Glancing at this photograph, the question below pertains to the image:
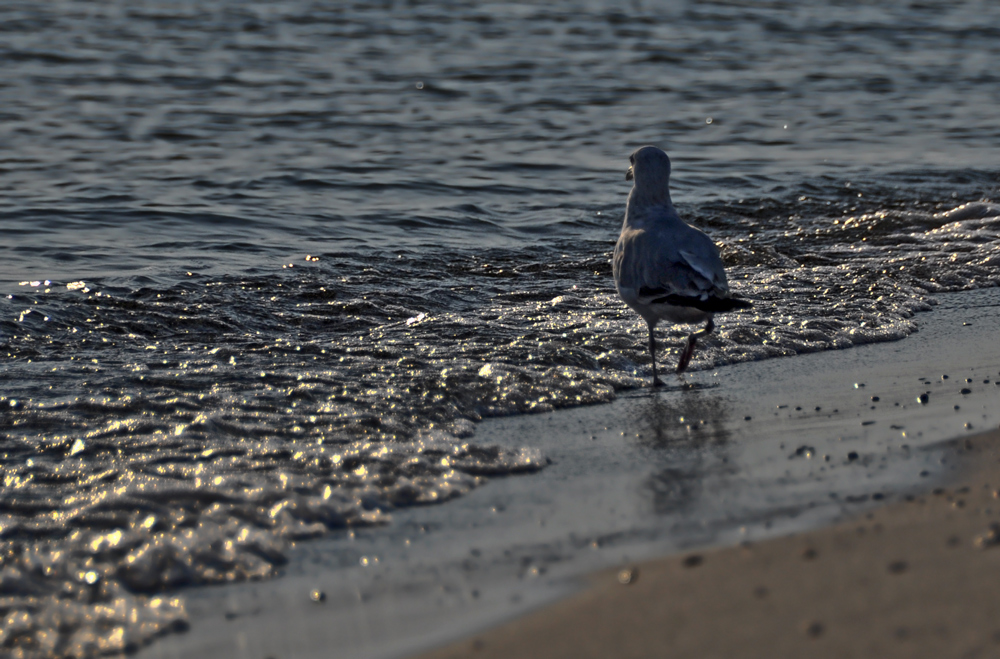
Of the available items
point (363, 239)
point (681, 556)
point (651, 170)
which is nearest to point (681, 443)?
point (681, 556)

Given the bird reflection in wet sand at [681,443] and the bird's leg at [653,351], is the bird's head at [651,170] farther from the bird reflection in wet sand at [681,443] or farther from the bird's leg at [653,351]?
the bird reflection in wet sand at [681,443]

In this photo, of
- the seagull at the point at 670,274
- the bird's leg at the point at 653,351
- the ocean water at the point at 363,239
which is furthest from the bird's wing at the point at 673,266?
the ocean water at the point at 363,239

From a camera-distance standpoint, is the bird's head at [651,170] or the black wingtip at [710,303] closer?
the black wingtip at [710,303]

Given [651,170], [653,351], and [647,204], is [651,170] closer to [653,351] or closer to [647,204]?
[647,204]

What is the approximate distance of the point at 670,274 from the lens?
5.36 meters

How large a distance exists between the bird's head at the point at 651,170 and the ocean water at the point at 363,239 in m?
0.85

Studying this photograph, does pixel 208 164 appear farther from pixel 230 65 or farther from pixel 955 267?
pixel 955 267

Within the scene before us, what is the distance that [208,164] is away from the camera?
38.1ft

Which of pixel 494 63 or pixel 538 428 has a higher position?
pixel 494 63

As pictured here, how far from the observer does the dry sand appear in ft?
8.45

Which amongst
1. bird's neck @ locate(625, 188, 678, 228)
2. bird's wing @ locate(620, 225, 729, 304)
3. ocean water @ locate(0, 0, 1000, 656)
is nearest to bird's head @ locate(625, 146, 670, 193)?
bird's neck @ locate(625, 188, 678, 228)

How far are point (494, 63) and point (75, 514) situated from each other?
14.7 metres

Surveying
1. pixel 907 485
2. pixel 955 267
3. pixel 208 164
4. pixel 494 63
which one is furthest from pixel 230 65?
pixel 907 485

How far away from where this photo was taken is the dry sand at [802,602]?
2574 millimetres
